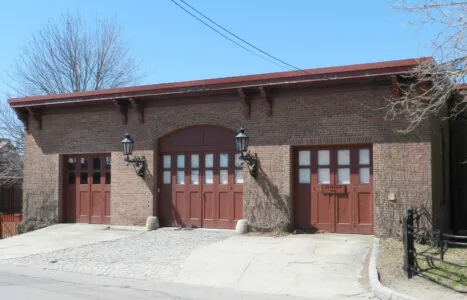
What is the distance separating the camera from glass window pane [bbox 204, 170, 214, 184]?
1556cm

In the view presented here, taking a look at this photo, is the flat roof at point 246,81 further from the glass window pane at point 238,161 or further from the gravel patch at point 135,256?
the gravel patch at point 135,256

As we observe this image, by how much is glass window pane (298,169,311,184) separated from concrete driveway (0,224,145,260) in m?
5.27

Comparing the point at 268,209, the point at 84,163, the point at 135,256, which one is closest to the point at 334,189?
the point at 268,209

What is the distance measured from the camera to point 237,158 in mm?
15195

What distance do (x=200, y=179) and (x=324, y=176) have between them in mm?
3889

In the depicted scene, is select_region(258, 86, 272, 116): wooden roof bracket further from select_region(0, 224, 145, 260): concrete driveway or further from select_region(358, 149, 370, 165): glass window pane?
select_region(0, 224, 145, 260): concrete driveway

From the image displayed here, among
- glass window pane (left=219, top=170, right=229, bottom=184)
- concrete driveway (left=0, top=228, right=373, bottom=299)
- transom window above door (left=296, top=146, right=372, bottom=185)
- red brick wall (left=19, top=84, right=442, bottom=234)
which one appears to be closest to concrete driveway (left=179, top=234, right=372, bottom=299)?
concrete driveway (left=0, top=228, right=373, bottom=299)

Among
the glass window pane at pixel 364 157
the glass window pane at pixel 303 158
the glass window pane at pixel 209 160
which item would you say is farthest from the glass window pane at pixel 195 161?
the glass window pane at pixel 364 157

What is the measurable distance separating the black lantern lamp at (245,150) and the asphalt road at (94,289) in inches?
202

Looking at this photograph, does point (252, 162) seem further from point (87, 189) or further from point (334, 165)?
point (87, 189)

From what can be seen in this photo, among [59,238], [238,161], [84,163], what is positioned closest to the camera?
[238,161]

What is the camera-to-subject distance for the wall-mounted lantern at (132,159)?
51.5 ft

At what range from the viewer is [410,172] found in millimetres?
12812

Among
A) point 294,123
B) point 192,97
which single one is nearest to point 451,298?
point 294,123
